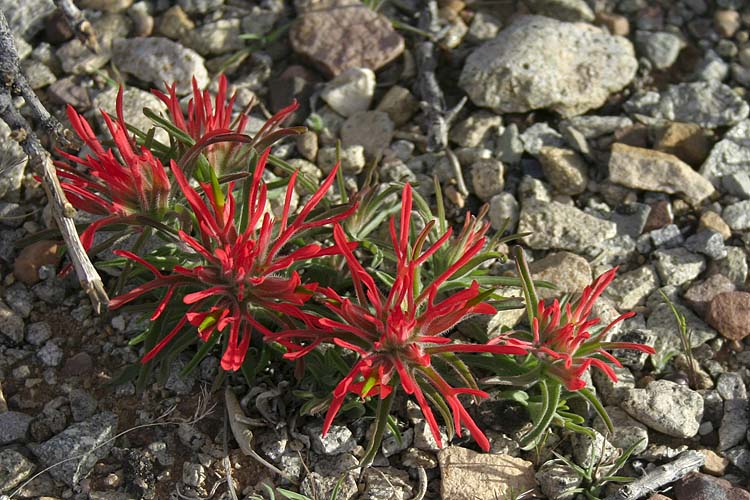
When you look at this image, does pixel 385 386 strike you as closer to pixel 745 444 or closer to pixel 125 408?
pixel 125 408

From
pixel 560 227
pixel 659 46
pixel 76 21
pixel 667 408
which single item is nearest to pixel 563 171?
pixel 560 227

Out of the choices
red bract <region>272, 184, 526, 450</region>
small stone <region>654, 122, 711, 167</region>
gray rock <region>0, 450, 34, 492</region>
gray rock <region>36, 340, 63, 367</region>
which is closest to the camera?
red bract <region>272, 184, 526, 450</region>

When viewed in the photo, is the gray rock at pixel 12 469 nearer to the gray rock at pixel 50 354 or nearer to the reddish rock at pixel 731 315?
the gray rock at pixel 50 354

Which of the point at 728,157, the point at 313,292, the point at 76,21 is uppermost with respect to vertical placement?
the point at 76,21

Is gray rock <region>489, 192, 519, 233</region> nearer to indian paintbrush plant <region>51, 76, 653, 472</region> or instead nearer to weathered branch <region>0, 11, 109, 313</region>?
indian paintbrush plant <region>51, 76, 653, 472</region>

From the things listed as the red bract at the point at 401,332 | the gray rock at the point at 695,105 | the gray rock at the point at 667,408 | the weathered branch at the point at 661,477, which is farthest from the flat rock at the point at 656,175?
the red bract at the point at 401,332

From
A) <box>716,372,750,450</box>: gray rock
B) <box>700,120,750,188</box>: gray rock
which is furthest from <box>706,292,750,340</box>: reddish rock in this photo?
<box>700,120,750,188</box>: gray rock

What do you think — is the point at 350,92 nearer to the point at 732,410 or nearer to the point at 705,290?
the point at 705,290

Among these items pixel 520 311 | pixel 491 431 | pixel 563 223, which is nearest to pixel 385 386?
pixel 491 431
